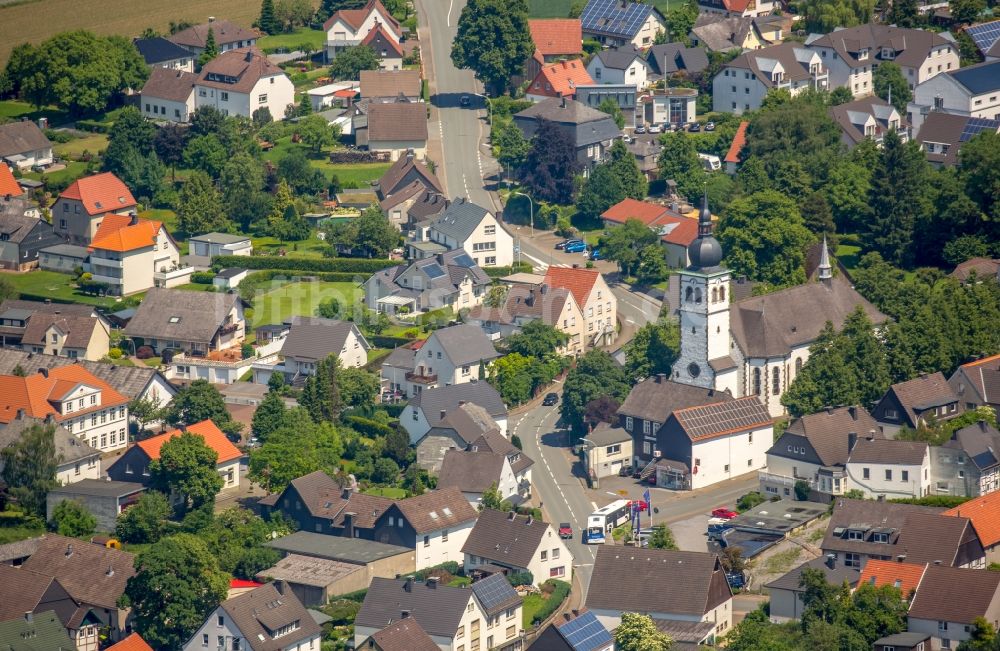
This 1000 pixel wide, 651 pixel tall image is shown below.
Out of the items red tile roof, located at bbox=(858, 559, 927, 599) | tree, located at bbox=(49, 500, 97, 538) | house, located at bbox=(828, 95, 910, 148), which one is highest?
house, located at bbox=(828, 95, 910, 148)

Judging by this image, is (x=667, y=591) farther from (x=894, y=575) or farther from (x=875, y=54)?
(x=875, y=54)

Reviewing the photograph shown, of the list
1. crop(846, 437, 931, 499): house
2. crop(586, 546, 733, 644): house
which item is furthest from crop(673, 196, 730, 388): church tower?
crop(586, 546, 733, 644): house

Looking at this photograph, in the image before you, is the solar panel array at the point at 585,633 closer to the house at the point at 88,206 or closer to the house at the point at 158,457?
the house at the point at 158,457

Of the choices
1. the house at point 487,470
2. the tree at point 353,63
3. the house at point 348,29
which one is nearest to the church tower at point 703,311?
the house at point 487,470

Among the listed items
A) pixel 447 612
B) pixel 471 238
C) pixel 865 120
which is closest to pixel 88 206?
pixel 471 238

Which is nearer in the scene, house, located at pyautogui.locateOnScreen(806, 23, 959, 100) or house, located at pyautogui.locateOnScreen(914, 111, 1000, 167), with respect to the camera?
house, located at pyautogui.locateOnScreen(914, 111, 1000, 167)

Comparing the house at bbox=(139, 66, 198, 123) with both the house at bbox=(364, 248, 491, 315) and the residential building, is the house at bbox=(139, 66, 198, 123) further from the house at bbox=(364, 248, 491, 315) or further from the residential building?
the residential building
